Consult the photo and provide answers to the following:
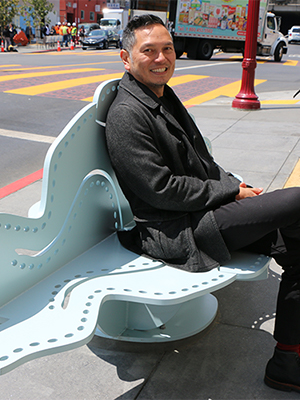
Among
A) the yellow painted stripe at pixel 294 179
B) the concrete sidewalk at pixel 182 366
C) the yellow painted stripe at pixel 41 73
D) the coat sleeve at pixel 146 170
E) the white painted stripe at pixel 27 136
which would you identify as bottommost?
the white painted stripe at pixel 27 136

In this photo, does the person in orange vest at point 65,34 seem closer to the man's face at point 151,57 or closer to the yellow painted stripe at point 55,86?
the yellow painted stripe at point 55,86

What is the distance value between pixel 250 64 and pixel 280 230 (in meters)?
8.22

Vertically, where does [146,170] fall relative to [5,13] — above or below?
below

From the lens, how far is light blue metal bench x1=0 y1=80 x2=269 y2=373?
1901mm

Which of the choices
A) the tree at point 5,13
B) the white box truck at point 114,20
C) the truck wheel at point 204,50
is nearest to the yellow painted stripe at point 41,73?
the truck wheel at point 204,50

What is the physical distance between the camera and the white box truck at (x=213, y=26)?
957 inches

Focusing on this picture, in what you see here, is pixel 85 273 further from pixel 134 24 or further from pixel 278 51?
pixel 278 51

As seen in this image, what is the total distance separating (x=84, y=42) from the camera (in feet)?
118

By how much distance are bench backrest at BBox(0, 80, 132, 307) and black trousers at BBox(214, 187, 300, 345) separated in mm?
716

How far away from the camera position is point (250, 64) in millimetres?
9898

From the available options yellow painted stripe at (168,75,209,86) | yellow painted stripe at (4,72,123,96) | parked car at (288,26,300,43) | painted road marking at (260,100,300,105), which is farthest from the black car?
parked car at (288,26,300,43)

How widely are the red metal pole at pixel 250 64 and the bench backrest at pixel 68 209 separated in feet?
24.6

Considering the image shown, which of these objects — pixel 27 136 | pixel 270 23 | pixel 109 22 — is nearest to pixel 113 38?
pixel 109 22

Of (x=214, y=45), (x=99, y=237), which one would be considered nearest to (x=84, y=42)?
(x=214, y=45)
